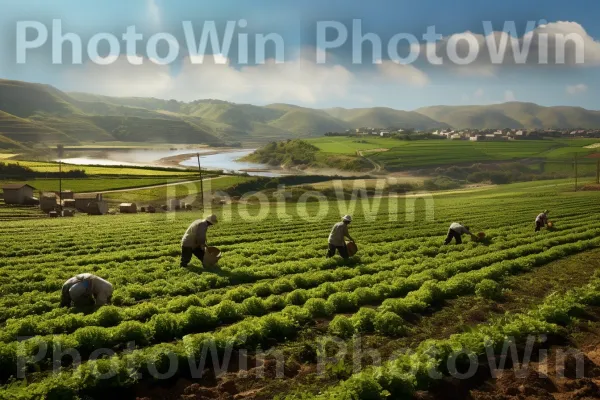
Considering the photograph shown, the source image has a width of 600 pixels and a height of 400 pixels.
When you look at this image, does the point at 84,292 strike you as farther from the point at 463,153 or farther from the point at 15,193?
the point at 463,153

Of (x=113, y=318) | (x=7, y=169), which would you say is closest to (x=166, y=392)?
(x=113, y=318)

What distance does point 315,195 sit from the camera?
85.9 m

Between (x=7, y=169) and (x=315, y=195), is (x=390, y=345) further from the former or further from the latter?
(x=7, y=169)

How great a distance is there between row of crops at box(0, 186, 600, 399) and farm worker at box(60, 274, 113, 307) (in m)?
0.39

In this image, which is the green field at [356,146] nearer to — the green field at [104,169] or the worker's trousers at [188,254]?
the green field at [104,169]

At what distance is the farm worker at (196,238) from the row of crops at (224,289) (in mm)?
728

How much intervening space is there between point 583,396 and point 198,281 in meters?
11.4

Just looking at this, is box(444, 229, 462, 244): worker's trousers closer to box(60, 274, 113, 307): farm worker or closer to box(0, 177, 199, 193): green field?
box(60, 274, 113, 307): farm worker

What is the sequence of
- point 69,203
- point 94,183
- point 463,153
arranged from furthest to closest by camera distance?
point 463,153, point 94,183, point 69,203

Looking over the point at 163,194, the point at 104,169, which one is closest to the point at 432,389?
the point at 163,194

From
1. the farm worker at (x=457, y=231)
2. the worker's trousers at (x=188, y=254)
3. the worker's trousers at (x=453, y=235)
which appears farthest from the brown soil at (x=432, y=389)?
the worker's trousers at (x=453, y=235)

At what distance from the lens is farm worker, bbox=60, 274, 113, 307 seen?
495 inches

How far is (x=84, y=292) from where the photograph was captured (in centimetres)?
1265

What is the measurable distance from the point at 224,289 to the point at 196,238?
328cm
